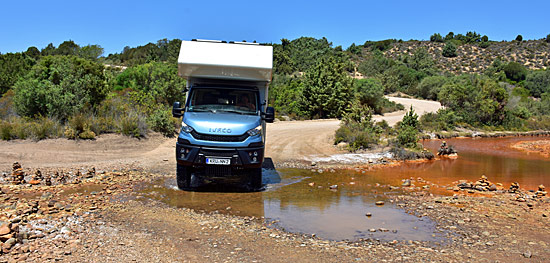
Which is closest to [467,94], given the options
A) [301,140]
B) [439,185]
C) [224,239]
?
[301,140]

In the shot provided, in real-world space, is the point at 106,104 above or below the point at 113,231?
above

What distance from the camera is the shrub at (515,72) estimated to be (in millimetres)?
65688

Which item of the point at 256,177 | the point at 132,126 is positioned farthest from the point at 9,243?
the point at 132,126

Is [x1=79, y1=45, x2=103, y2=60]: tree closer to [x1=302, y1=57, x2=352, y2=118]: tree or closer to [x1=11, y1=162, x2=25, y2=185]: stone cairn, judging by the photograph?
[x1=302, y1=57, x2=352, y2=118]: tree

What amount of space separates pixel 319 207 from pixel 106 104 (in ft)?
38.4

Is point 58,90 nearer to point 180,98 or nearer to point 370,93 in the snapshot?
point 180,98

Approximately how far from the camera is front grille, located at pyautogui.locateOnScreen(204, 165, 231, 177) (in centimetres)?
937

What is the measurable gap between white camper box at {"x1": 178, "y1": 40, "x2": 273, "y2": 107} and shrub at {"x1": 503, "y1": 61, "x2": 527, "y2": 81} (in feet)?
218

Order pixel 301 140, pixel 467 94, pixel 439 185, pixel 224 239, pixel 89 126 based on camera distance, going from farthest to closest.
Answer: pixel 467 94 → pixel 301 140 → pixel 89 126 → pixel 439 185 → pixel 224 239

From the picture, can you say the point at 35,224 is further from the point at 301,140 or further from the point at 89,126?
the point at 301,140

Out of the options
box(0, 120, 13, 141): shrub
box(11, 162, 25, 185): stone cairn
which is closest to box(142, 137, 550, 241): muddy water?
box(11, 162, 25, 185): stone cairn

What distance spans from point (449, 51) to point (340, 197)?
86873 millimetres

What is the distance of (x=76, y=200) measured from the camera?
8.43m

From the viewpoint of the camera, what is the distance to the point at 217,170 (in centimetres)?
941
